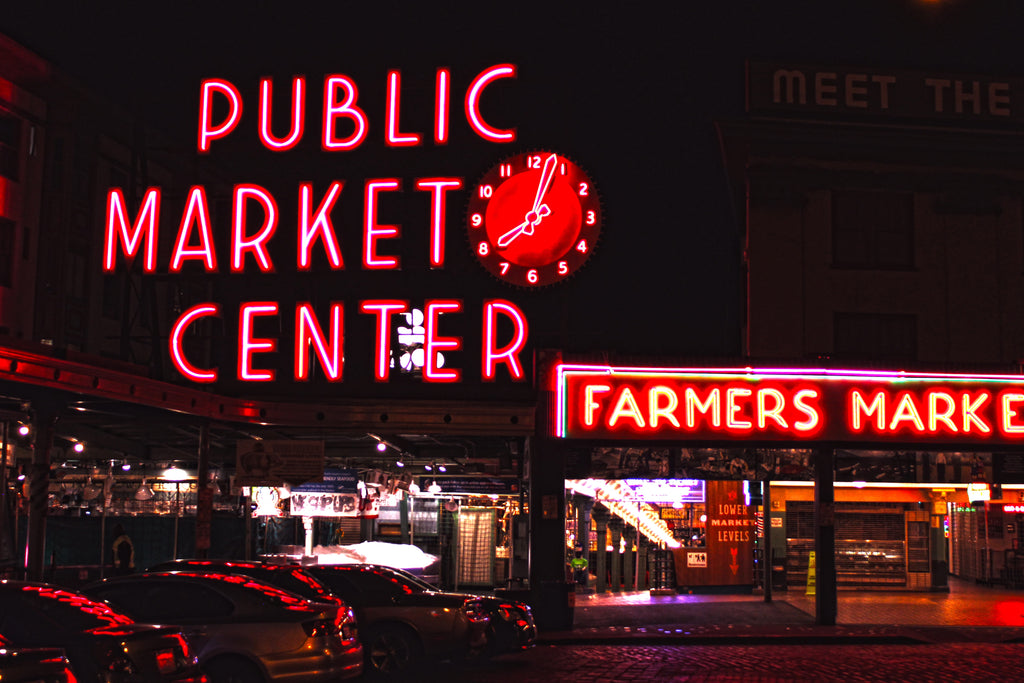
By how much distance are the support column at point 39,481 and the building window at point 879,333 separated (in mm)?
20535

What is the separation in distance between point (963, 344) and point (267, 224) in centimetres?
1842

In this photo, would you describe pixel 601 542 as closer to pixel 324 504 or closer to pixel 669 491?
pixel 669 491

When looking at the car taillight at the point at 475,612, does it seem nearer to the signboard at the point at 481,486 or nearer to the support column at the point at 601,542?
the signboard at the point at 481,486

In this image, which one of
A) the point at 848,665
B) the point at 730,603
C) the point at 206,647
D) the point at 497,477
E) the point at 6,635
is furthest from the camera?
the point at 497,477

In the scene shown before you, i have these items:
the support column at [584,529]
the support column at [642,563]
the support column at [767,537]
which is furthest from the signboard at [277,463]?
the support column at [642,563]

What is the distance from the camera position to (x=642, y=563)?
36406mm

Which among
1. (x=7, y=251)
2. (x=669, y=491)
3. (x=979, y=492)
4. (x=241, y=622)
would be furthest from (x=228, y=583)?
(x=7, y=251)

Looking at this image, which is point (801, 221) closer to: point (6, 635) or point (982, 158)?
point (982, 158)

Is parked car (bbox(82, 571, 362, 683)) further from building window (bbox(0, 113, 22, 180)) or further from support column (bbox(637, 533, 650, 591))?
building window (bbox(0, 113, 22, 180))

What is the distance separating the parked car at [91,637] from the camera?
10.3 meters

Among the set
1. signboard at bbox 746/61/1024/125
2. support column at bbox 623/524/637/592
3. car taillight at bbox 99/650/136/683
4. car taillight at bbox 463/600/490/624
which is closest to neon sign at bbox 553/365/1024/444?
car taillight at bbox 463/600/490/624

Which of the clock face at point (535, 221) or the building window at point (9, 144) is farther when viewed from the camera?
the building window at point (9, 144)

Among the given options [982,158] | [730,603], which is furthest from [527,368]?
[982,158]

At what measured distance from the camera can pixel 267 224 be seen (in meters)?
30.2
